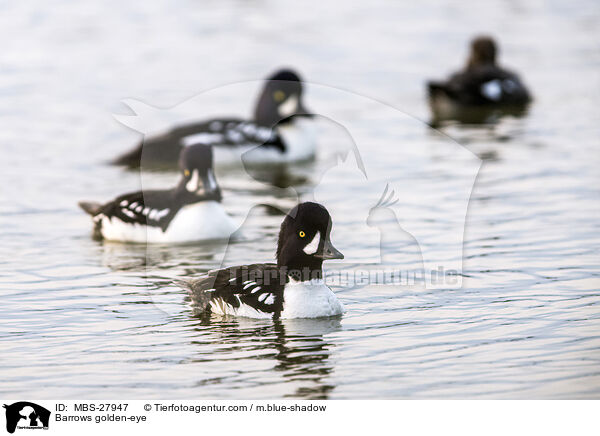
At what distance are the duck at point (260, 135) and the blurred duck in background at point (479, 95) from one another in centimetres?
327

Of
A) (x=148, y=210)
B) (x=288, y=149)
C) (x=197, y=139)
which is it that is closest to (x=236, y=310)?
(x=148, y=210)

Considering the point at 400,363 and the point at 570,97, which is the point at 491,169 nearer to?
the point at 570,97

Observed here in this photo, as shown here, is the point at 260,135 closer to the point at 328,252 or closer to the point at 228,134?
the point at 228,134

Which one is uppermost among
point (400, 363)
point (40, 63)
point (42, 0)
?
point (42, 0)

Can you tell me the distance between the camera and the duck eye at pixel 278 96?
16766 mm

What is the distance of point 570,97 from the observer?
19.9m

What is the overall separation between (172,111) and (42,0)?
29.0 ft

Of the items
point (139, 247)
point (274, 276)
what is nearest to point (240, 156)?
point (139, 247)

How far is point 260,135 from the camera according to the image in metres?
16.8
